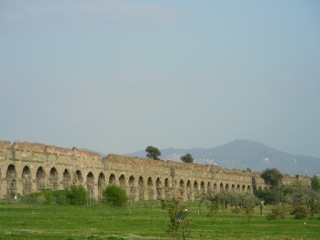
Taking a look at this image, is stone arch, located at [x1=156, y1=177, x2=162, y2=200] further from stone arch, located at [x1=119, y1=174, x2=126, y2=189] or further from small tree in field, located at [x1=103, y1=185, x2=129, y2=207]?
small tree in field, located at [x1=103, y1=185, x2=129, y2=207]

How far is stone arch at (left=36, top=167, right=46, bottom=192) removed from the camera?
5675cm

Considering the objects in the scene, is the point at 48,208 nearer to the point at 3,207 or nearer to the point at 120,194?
the point at 3,207

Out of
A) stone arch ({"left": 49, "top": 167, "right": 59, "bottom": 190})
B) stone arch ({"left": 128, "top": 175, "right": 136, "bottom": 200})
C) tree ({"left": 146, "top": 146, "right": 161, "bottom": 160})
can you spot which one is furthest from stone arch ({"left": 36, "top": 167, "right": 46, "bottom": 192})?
tree ({"left": 146, "top": 146, "right": 161, "bottom": 160})

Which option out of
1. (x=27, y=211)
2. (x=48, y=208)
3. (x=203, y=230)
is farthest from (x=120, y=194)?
(x=203, y=230)

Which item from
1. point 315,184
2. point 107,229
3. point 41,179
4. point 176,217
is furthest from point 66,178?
point 315,184

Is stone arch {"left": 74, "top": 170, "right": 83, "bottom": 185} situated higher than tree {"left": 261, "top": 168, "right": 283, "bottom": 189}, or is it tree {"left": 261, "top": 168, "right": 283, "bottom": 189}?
tree {"left": 261, "top": 168, "right": 283, "bottom": 189}

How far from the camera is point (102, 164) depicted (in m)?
69.8

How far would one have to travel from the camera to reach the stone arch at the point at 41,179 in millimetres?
56747

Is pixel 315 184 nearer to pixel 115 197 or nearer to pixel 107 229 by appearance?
pixel 115 197

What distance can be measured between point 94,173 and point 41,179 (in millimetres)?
10592

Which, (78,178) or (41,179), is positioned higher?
(78,178)

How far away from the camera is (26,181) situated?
55.1 metres

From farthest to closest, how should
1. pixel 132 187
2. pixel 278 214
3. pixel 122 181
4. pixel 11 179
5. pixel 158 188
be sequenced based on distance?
1. pixel 158 188
2. pixel 132 187
3. pixel 122 181
4. pixel 11 179
5. pixel 278 214

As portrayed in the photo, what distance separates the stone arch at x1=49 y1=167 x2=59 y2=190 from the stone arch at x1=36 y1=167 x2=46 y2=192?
3.88 feet
